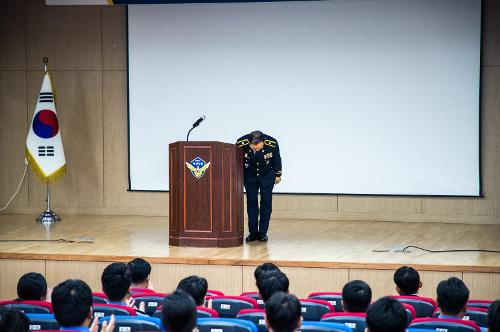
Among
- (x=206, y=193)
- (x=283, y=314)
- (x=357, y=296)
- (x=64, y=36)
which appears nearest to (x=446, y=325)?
(x=357, y=296)

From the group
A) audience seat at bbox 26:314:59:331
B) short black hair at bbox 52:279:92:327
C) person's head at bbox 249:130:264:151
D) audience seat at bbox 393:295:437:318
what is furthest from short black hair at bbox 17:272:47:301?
person's head at bbox 249:130:264:151

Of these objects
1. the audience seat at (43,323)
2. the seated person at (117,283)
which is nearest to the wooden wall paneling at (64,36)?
the seated person at (117,283)

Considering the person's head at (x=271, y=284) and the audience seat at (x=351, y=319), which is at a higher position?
the person's head at (x=271, y=284)

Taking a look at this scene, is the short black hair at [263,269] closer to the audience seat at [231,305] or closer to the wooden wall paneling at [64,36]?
the audience seat at [231,305]

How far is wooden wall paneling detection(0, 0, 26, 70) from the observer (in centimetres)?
1199

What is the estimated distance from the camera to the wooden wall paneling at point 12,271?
805cm

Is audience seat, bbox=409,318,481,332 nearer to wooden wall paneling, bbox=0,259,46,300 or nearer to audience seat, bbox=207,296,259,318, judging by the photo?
audience seat, bbox=207,296,259,318

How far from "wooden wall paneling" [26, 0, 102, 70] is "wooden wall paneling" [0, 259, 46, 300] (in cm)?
436

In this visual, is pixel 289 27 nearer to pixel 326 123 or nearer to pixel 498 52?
pixel 326 123

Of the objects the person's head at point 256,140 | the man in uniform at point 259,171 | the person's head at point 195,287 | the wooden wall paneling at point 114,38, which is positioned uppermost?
the wooden wall paneling at point 114,38

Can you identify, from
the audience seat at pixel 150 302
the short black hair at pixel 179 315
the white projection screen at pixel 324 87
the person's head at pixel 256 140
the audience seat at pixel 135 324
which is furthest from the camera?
the white projection screen at pixel 324 87

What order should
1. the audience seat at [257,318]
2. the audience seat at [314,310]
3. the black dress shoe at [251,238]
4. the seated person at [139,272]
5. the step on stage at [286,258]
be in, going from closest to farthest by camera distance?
1. the audience seat at [257,318]
2. the audience seat at [314,310]
3. the seated person at [139,272]
4. the step on stage at [286,258]
5. the black dress shoe at [251,238]

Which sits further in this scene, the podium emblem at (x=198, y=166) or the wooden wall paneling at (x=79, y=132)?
the wooden wall paneling at (x=79, y=132)

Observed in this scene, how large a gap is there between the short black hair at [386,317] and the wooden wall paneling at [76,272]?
15.3ft
